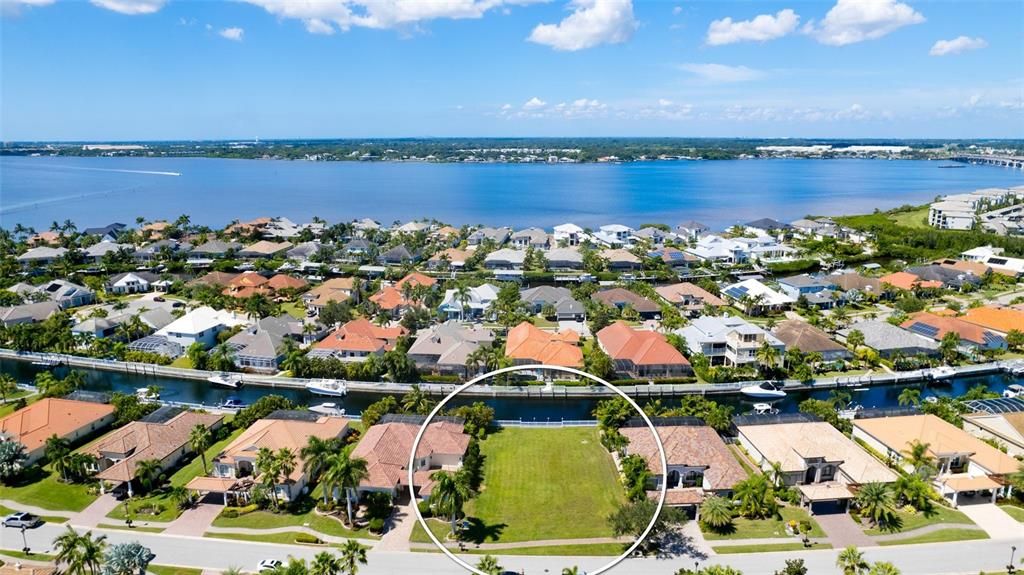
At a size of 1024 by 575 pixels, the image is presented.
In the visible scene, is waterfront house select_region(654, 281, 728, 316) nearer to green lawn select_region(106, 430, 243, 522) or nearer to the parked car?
green lawn select_region(106, 430, 243, 522)

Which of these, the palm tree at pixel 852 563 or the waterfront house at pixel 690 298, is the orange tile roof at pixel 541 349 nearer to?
the waterfront house at pixel 690 298

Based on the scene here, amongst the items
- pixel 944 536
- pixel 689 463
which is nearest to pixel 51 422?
pixel 689 463

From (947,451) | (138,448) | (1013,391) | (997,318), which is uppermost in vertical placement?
(997,318)

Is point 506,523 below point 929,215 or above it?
below

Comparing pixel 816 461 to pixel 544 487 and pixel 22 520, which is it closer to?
pixel 544 487

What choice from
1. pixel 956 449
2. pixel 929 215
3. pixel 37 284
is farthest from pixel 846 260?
pixel 37 284

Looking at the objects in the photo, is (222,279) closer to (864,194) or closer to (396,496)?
(396,496)
